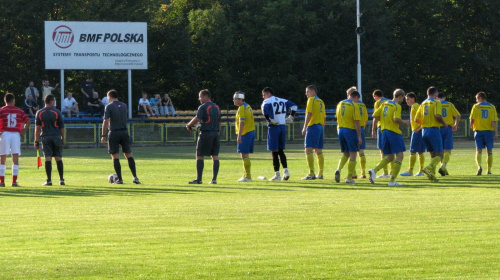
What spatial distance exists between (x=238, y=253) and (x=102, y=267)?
53.9 inches

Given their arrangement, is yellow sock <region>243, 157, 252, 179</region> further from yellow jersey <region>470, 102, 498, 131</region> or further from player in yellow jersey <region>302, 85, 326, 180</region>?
yellow jersey <region>470, 102, 498, 131</region>

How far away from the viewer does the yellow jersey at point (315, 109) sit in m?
19.3

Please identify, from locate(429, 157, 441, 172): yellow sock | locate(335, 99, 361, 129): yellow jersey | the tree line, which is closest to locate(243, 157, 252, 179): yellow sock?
locate(335, 99, 361, 129): yellow jersey

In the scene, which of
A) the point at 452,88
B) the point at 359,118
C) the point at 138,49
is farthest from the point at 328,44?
the point at 359,118

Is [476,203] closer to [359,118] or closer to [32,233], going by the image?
[359,118]

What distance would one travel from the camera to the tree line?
2028 inches

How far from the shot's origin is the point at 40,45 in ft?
169

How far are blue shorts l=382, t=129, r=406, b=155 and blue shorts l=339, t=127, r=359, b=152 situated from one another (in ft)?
2.01

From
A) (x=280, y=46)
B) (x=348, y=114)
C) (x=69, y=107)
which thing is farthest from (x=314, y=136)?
(x=280, y=46)

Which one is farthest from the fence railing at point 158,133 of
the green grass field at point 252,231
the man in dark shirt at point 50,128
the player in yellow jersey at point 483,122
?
the green grass field at point 252,231

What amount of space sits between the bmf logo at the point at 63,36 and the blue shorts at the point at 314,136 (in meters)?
27.0

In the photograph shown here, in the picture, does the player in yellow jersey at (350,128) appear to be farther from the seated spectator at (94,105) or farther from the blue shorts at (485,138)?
the seated spectator at (94,105)

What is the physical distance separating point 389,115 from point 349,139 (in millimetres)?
968

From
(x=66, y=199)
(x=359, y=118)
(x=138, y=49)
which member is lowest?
(x=66, y=199)
